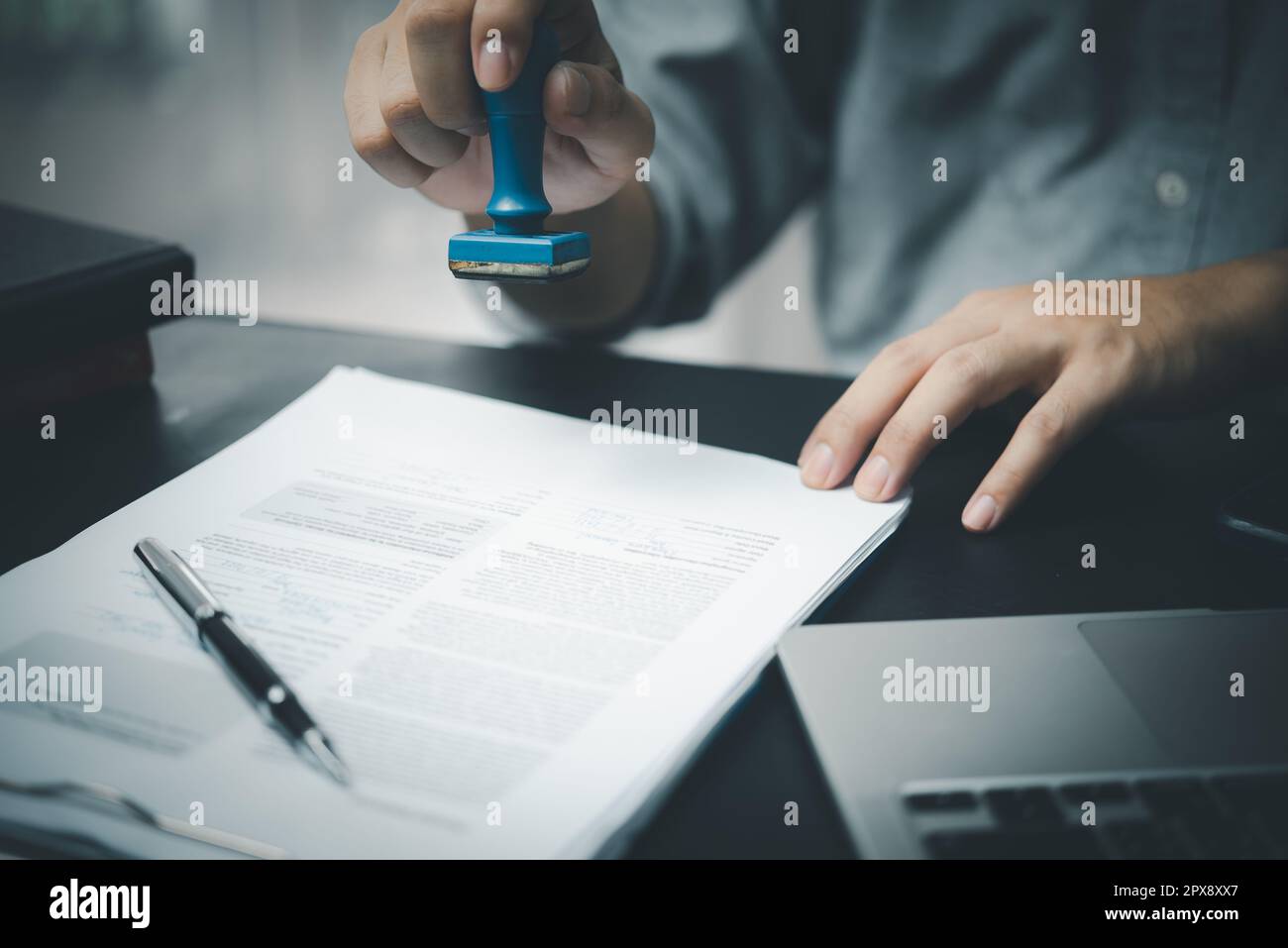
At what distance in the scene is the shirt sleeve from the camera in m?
0.85

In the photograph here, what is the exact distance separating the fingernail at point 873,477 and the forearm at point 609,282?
37cm

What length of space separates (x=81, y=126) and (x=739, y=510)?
1.82 metres

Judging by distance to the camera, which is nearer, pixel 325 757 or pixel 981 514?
pixel 325 757

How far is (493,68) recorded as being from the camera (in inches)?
18.4

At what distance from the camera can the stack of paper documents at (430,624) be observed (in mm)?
304

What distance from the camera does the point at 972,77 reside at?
885mm

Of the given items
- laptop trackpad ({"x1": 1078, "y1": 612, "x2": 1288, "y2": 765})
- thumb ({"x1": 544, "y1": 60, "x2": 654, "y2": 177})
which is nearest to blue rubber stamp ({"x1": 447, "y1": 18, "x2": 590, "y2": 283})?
thumb ({"x1": 544, "y1": 60, "x2": 654, "y2": 177})

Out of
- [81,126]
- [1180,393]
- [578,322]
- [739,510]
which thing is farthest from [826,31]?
[81,126]

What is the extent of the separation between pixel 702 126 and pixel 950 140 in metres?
0.22

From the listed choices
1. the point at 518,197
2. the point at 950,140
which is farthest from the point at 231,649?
the point at 950,140

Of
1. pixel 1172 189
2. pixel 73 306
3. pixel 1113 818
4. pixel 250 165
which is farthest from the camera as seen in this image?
pixel 250 165

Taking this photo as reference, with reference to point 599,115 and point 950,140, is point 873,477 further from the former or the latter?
point 950,140
